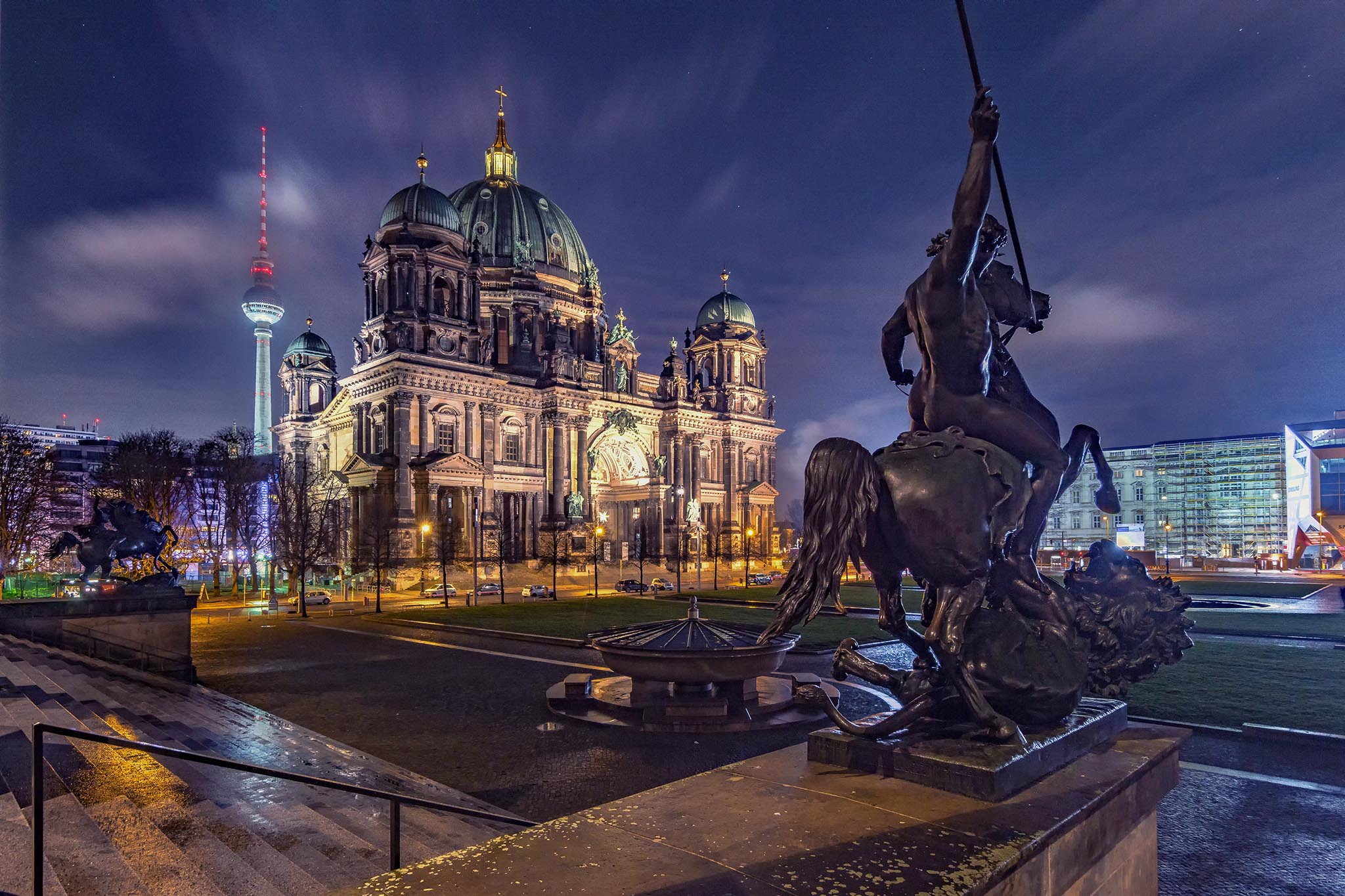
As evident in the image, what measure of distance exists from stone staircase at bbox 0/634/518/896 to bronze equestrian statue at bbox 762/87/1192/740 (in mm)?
5399

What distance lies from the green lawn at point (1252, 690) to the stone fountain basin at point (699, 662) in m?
6.27

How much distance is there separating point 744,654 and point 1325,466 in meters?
103

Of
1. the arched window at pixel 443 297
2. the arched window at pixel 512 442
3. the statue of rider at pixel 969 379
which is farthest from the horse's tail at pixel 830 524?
the arched window at pixel 512 442

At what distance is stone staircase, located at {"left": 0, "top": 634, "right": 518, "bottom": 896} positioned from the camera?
21.6 feet

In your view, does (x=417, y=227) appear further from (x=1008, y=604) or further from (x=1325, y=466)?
(x=1325, y=466)

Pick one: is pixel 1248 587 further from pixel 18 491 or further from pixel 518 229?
pixel 18 491

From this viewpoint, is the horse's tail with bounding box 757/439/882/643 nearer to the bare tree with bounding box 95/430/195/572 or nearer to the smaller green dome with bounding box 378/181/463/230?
the bare tree with bounding box 95/430/195/572

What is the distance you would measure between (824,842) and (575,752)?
8.90 meters

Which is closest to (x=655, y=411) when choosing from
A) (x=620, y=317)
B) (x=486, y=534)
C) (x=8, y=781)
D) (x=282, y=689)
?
(x=620, y=317)

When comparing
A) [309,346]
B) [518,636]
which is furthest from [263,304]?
[518,636]

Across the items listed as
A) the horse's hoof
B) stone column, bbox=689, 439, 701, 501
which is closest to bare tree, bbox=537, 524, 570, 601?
stone column, bbox=689, 439, 701, 501

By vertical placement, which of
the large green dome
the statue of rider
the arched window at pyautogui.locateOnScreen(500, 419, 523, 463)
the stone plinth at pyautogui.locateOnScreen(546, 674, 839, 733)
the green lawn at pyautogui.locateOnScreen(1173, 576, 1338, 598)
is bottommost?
the green lawn at pyautogui.locateOnScreen(1173, 576, 1338, 598)

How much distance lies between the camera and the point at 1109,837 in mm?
4773

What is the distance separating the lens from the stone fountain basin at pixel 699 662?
1363 centimetres
